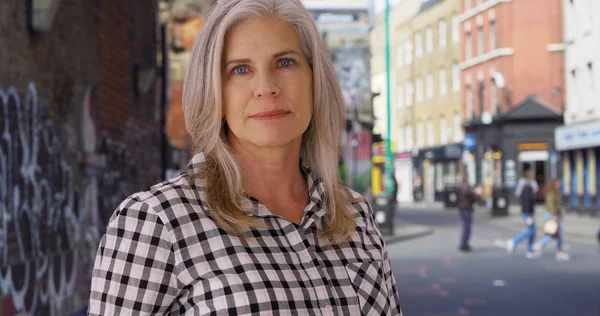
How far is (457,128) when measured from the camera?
39.6 m

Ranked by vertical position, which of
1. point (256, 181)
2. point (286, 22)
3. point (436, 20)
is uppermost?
point (436, 20)

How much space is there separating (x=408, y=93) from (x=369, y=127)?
1471cm

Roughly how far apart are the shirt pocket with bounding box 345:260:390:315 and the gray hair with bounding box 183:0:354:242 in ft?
0.26

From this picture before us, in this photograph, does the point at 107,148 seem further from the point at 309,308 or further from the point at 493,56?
the point at 493,56

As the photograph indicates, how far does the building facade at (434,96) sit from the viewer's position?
35.2 metres

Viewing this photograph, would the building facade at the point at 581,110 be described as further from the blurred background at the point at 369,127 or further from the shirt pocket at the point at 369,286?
the shirt pocket at the point at 369,286

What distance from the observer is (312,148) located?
215 cm

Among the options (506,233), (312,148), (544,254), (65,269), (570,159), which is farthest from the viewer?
(570,159)

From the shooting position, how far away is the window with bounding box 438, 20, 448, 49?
117 ft

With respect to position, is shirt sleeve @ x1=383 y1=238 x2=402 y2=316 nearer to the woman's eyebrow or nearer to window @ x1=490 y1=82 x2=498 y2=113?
the woman's eyebrow

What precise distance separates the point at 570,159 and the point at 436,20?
1059 cm

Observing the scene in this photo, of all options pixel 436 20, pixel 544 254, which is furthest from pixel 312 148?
pixel 436 20

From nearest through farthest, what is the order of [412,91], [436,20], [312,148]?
[312,148], [436,20], [412,91]

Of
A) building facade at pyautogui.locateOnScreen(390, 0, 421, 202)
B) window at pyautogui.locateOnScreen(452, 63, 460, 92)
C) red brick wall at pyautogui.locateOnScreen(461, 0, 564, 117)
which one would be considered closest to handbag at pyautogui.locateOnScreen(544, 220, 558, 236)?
red brick wall at pyautogui.locateOnScreen(461, 0, 564, 117)
